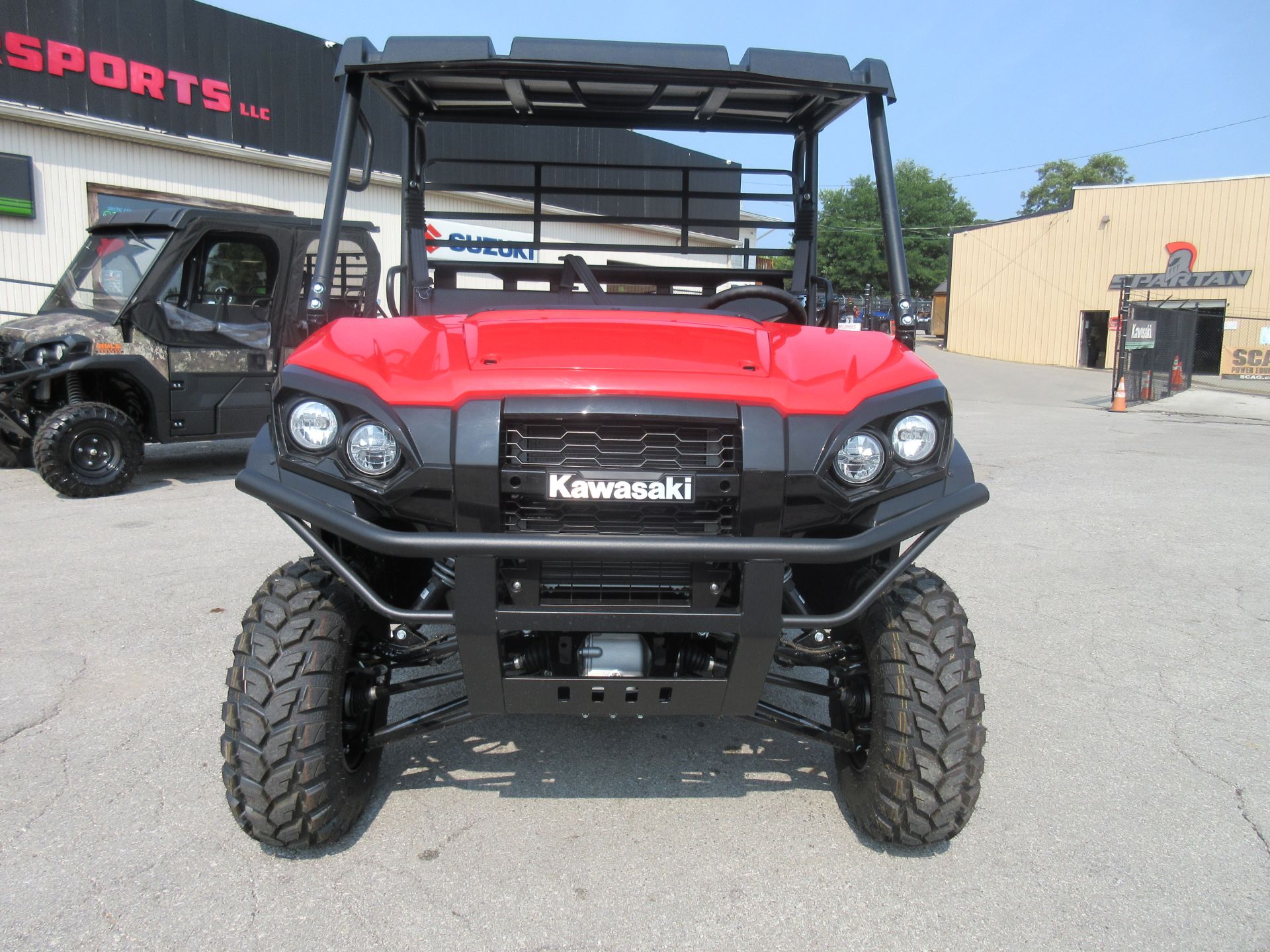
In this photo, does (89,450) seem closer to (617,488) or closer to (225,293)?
(225,293)

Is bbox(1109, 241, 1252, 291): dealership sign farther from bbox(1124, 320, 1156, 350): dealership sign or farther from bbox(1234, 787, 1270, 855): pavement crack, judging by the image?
bbox(1234, 787, 1270, 855): pavement crack

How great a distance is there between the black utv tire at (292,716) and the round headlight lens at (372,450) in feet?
1.45

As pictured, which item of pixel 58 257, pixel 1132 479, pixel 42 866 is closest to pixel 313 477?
pixel 42 866

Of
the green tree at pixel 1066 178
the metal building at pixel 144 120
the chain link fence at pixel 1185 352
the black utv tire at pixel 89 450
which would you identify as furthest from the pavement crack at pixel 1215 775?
the green tree at pixel 1066 178

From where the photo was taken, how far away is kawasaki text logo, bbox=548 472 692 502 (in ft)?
7.34

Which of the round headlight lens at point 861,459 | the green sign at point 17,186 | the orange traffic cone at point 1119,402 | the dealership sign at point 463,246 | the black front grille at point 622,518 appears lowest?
the orange traffic cone at point 1119,402

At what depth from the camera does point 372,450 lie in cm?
231

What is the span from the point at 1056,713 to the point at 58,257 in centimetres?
1454

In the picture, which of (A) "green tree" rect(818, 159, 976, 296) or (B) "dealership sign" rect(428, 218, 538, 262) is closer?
(B) "dealership sign" rect(428, 218, 538, 262)

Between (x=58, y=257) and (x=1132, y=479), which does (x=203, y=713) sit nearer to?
(x=1132, y=479)

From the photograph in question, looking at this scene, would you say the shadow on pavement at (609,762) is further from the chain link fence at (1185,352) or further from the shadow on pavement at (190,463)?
the chain link fence at (1185,352)

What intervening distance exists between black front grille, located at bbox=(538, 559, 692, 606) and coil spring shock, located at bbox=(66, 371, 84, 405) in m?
6.34

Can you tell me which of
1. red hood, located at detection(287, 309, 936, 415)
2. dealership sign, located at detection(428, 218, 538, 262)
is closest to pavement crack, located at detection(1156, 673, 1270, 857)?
red hood, located at detection(287, 309, 936, 415)

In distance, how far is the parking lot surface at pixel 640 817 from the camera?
91.8 inches
